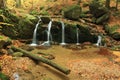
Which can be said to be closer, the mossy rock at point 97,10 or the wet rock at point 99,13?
the wet rock at point 99,13

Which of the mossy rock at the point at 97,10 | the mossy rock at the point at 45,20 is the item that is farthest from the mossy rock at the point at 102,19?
the mossy rock at the point at 45,20

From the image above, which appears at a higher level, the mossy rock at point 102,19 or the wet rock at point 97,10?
the wet rock at point 97,10

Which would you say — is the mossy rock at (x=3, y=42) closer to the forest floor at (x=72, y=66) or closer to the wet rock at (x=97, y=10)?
the forest floor at (x=72, y=66)

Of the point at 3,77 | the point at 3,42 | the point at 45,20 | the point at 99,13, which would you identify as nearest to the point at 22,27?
the point at 45,20

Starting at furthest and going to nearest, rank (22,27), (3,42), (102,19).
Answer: (102,19), (22,27), (3,42)

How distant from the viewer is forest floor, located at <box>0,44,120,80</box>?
42.1 feet

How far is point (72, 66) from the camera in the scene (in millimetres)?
14930

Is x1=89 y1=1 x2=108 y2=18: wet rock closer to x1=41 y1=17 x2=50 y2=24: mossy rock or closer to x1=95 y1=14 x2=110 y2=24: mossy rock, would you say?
x1=95 y1=14 x2=110 y2=24: mossy rock

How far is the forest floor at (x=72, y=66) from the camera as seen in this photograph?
1283 centimetres

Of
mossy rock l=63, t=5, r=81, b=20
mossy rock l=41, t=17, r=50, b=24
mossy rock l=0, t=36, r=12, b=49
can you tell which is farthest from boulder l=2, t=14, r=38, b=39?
mossy rock l=63, t=5, r=81, b=20

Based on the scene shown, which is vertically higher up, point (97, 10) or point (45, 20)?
point (97, 10)

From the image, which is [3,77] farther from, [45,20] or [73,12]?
[73,12]

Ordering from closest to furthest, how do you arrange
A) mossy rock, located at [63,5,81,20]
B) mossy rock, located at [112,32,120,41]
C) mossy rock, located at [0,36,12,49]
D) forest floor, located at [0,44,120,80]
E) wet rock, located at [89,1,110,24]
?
forest floor, located at [0,44,120,80] → mossy rock, located at [0,36,12,49] → mossy rock, located at [112,32,120,41] → mossy rock, located at [63,5,81,20] → wet rock, located at [89,1,110,24]

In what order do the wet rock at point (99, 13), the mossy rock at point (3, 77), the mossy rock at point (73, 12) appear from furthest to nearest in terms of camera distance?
1. the wet rock at point (99, 13)
2. the mossy rock at point (73, 12)
3. the mossy rock at point (3, 77)
